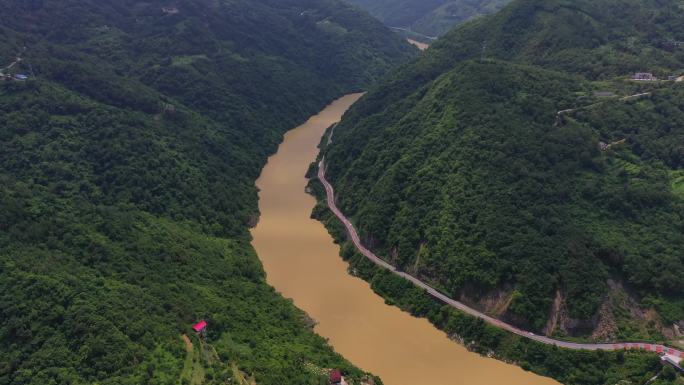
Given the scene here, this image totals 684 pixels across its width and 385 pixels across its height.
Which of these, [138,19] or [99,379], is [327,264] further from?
[138,19]

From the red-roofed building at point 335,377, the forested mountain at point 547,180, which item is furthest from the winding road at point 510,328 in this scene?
the red-roofed building at point 335,377

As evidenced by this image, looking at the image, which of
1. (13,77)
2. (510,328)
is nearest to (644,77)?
(510,328)

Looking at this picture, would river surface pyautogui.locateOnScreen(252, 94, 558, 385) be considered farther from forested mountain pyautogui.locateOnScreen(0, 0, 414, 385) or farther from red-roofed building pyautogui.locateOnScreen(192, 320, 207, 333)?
red-roofed building pyautogui.locateOnScreen(192, 320, 207, 333)

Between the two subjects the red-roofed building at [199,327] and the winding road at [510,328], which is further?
the red-roofed building at [199,327]

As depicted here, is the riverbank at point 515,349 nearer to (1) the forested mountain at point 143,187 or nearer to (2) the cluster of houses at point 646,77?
(1) the forested mountain at point 143,187

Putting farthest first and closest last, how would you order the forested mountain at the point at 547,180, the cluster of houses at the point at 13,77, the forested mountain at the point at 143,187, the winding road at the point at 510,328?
the cluster of houses at the point at 13,77
the forested mountain at the point at 547,180
the winding road at the point at 510,328
the forested mountain at the point at 143,187

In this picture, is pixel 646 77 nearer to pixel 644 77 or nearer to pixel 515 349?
pixel 644 77

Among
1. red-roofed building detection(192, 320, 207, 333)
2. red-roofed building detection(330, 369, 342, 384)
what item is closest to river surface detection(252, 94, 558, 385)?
red-roofed building detection(330, 369, 342, 384)
